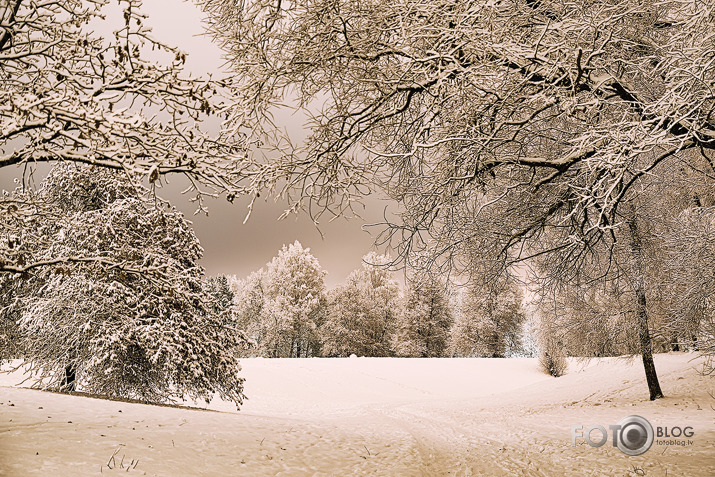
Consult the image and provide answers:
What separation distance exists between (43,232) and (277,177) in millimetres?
10845

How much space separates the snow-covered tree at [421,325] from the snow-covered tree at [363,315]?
2.04 m

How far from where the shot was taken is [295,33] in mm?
4816

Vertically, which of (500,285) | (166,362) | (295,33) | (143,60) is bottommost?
(166,362)

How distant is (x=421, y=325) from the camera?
40.9 metres

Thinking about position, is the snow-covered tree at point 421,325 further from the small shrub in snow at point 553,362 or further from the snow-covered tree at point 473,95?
the snow-covered tree at point 473,95

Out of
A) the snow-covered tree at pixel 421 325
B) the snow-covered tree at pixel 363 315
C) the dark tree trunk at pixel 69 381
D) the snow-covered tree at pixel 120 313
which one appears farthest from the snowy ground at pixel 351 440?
the snow-covered tree at pixel 363 315

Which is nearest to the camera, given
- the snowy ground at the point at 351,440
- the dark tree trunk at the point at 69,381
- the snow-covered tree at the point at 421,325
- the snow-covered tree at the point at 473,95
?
the snow-covered tree at the point at 473,95

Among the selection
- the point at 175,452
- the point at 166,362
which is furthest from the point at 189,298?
the point at 175,452

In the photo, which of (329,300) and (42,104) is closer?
(42,104)

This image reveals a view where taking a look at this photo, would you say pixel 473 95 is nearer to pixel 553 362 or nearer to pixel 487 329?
pixel 553 362

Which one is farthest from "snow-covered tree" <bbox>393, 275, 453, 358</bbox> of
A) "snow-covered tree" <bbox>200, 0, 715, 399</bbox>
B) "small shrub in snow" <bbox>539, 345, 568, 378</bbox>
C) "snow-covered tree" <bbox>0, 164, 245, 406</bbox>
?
"snow-covered tree" <bbox>200, 0, 715, 399</bbox>

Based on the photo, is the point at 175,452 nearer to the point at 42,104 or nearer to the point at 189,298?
the point at 42,104

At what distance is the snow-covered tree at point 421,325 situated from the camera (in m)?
40.5

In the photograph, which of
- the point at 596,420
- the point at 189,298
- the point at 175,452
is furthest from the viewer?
the point at 189,298
